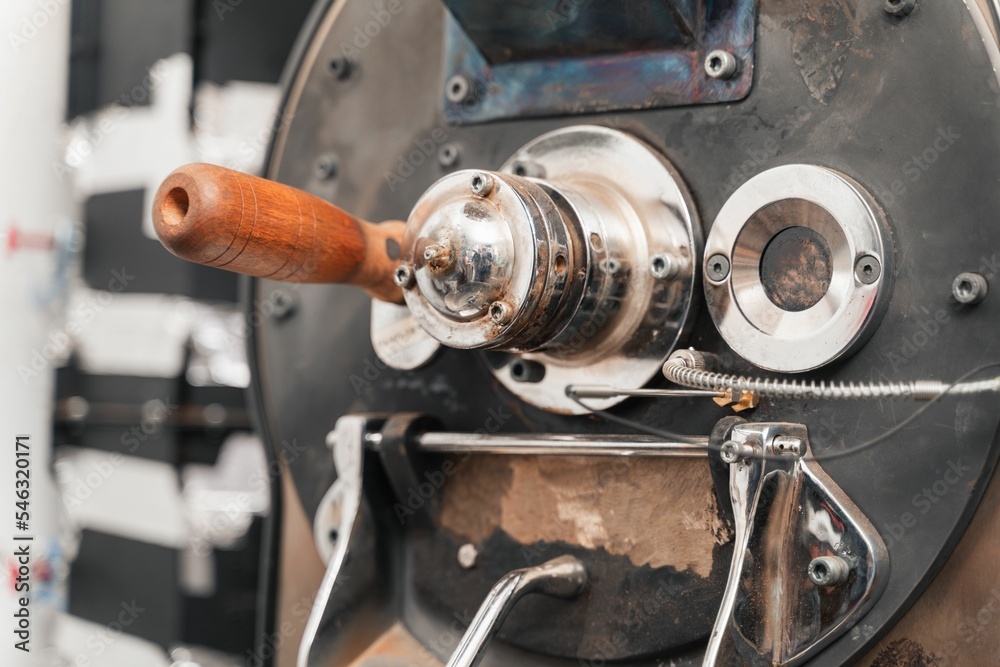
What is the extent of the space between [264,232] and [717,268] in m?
0.34

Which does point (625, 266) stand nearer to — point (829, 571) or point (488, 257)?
point (488, 257)

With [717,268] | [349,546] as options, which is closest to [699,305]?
[717,268]

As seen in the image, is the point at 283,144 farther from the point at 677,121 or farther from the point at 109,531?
the point at 109,531

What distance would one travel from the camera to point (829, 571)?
0.71 m

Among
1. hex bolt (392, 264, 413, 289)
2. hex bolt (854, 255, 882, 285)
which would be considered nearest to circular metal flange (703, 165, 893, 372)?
hex bolt (854, 255, 882, 285)

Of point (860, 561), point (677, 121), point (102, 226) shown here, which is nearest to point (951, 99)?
point (677, 121)

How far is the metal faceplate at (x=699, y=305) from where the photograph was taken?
709 millimetres

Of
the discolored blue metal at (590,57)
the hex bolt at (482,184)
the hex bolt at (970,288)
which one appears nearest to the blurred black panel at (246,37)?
the discolored blue metal at (590,57)

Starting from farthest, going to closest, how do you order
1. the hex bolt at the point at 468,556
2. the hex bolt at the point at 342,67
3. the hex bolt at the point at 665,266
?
the hex bolt at the point at 342,67 → the hex bolt at the point at 468,556 → the hex bolt at the point at 665,266

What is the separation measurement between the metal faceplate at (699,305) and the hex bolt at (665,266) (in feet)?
0.17

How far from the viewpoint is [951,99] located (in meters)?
0.72

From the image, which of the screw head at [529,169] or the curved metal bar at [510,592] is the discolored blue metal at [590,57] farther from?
the curved metal bar at [510,592]

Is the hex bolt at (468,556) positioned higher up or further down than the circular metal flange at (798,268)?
further down

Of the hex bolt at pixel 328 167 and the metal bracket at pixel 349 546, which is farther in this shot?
the hex bolt at pixel 328 167
